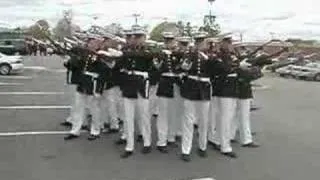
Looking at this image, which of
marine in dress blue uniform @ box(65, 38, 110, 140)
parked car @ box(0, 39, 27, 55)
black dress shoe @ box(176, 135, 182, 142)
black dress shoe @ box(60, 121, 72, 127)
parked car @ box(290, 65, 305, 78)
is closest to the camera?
marine in dress blue uniform @ box(65, 38, 110, 140)

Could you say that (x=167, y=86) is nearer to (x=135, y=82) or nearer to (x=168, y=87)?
(x=168, y=87)

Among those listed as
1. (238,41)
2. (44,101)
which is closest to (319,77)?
(44,101)

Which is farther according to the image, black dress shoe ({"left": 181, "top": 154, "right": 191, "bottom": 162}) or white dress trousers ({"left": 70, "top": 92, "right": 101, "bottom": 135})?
white dress trousers ({"left": 70, "top": 92, "right": 101, "bottom": 135})

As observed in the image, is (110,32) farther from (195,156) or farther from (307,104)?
(307,104)

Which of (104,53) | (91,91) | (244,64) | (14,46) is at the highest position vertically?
(104,53)

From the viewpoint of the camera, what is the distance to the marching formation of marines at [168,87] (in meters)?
10.4

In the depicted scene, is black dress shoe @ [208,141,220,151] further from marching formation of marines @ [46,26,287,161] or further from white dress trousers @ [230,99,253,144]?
white dress trousers @ [230,99,253,144]

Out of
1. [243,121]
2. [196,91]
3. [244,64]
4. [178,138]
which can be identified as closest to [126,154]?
[196,91]

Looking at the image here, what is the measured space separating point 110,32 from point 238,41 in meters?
2.31

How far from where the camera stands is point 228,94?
35.7ft

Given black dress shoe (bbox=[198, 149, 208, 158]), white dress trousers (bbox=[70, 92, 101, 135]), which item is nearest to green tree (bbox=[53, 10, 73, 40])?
white dress trousers (bbox=[70, 92, 101, 135])

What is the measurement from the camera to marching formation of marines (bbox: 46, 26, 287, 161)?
A: 34.1 ft

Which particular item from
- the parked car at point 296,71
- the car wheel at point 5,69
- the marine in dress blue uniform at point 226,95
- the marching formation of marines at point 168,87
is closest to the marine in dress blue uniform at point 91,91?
the marching formation of marines at point 168,87

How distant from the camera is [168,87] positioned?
35.2ft
